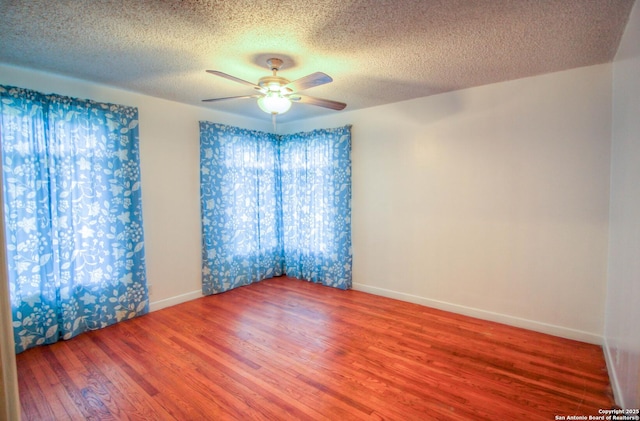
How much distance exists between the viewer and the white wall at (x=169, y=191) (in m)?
3.52

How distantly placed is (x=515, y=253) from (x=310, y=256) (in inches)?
102

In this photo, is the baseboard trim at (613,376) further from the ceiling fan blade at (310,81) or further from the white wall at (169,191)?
the white wall at (169,191)

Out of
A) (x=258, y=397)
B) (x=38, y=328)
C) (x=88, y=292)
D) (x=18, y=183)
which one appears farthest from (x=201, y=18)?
(x=38, y=328)

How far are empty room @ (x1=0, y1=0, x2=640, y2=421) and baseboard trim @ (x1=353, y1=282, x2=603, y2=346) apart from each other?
0.10ft

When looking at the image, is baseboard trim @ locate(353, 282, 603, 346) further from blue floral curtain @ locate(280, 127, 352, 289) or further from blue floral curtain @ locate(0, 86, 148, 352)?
blue floral curtain @ locate(0, 86, 148, 352)

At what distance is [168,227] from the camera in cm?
374

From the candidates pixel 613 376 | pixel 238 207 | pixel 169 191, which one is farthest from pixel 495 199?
pixel 169 191

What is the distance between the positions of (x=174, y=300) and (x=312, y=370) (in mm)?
2184

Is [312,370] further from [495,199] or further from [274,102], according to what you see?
[495,199]

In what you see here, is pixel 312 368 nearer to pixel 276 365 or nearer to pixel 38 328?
pixel 276 365

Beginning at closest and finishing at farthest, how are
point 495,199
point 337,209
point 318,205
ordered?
point 495,199, point 337,209, point 318,205

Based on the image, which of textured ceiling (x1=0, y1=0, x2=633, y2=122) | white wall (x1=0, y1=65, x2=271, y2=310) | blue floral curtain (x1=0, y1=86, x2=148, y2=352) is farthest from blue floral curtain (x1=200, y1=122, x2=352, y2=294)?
textured ceiling (x1=0, y1=0, x2=633, y2=122)

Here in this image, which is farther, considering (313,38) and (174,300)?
(174,300)

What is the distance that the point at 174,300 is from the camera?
12.5 ft
